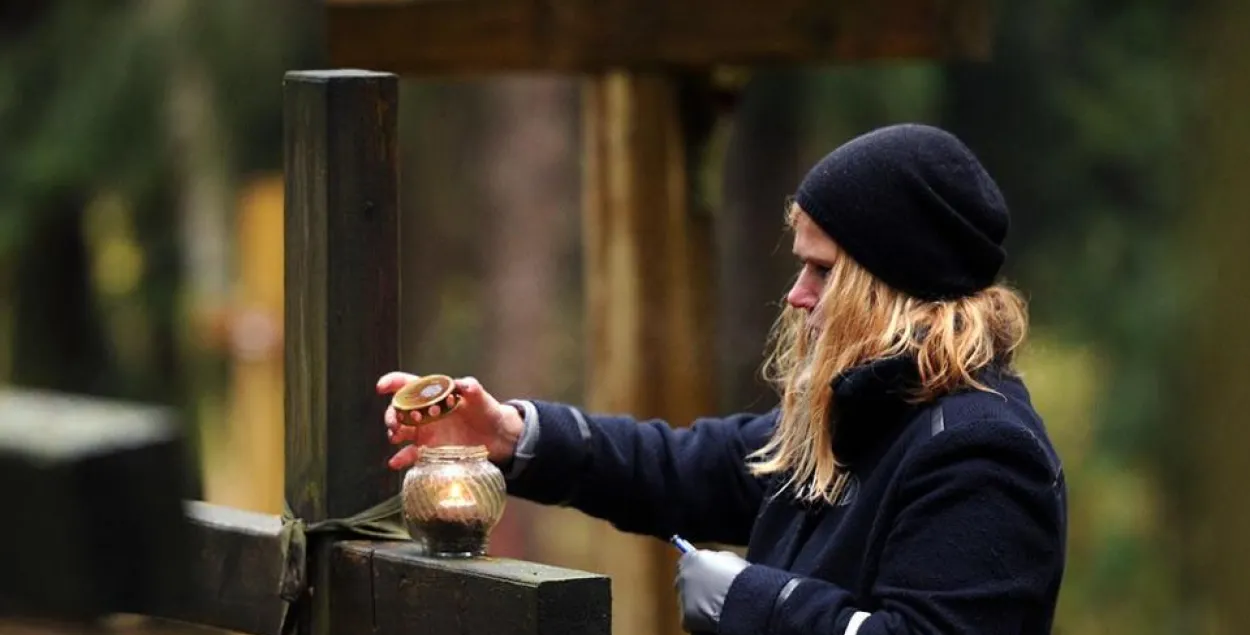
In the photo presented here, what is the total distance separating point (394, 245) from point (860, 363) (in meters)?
0.64

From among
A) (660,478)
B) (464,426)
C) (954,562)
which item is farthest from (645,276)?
(954,562)

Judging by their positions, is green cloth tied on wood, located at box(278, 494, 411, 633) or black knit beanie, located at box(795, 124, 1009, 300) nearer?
black knit beanie, located at box(795, 124, 1009, 300)

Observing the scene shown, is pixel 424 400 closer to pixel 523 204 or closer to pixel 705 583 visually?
pixel 705 583

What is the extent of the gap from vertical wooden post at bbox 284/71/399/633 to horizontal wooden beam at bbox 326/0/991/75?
1.51 metres

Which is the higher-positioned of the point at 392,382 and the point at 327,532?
the point at 392,382

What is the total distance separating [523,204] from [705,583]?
763cm

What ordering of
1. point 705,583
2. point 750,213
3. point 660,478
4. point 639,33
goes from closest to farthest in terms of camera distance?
point 705,583, point 660,478, point 639,33, point 750,213

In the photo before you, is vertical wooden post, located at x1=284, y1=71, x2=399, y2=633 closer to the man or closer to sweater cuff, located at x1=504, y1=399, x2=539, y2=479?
the man

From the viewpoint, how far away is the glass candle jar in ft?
8.43

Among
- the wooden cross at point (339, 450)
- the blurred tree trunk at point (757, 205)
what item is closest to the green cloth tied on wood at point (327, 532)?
the wooden cross at point (339, 450)

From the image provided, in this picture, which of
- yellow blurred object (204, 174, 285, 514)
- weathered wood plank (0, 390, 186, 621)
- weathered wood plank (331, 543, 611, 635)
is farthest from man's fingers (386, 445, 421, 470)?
yellow blurred object (204, 174, 285, 514)

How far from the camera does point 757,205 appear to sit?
7754 mm

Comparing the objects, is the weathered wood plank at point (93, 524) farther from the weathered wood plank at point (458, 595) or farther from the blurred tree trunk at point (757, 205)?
the blurred tree trunk at point (757, 205)

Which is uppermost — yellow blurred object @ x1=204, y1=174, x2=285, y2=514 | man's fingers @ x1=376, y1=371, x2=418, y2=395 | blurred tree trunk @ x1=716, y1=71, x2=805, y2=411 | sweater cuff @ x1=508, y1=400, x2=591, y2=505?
man's fingers @ x1=376, y1=371, x2=418, y2=395
